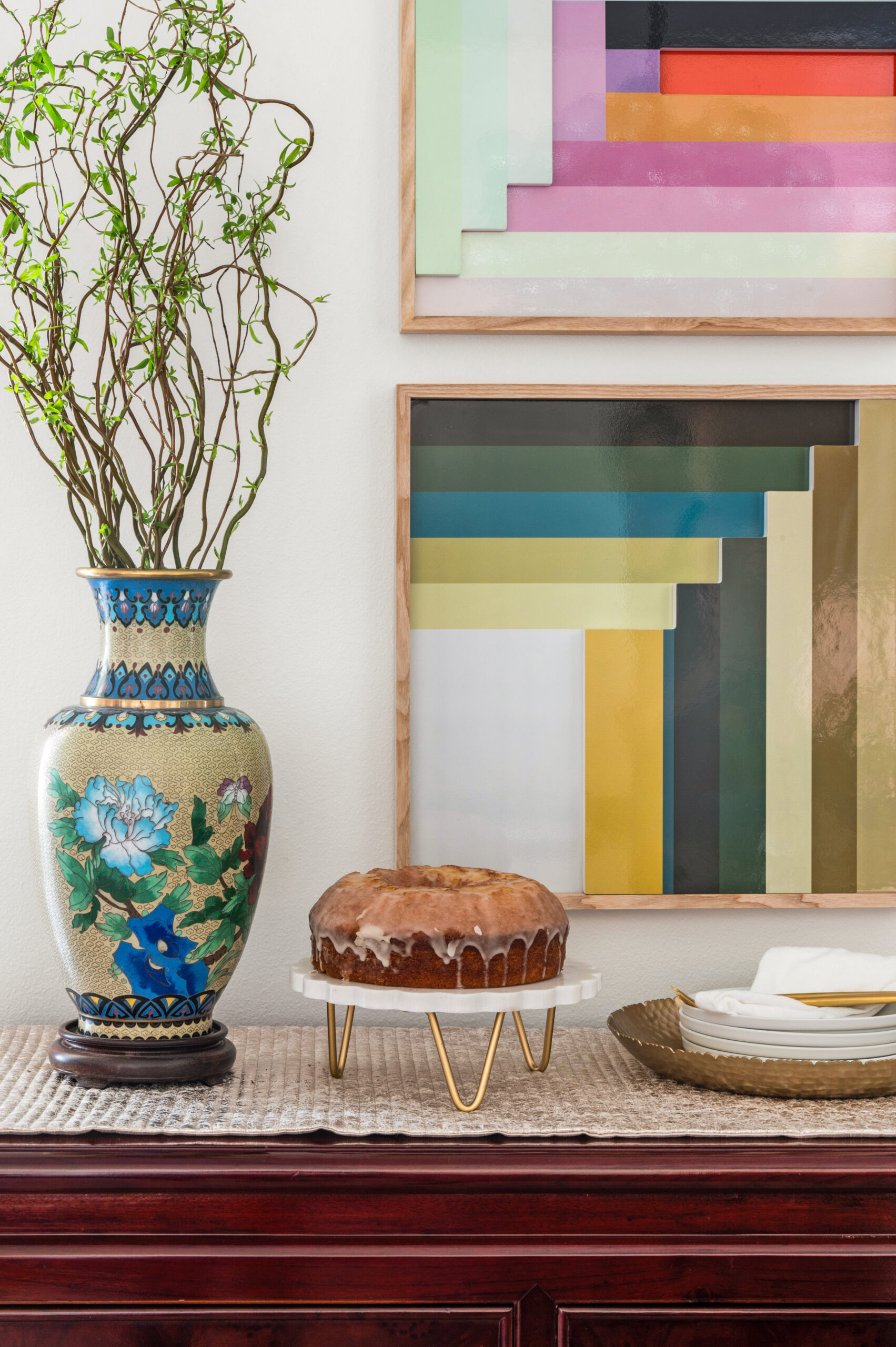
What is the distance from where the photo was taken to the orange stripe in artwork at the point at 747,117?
117 centimetres

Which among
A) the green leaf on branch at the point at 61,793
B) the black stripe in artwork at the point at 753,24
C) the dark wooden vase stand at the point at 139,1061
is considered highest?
the black stripe in artwork at the point at 753,24

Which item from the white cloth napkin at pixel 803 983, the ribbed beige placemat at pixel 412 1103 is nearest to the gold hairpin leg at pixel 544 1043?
the ribbed beige placemat at pixel 412 1103

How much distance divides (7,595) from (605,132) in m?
0.78

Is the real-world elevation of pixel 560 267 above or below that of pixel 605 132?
below

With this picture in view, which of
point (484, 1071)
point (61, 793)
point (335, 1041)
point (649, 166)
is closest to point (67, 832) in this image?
point (61, 793)

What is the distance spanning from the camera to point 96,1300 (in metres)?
0.78

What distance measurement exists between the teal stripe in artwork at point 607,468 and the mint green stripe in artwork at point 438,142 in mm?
194

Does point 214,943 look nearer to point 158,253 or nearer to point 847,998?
point 847,998

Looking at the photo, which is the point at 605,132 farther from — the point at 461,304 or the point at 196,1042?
the point at 196,1042

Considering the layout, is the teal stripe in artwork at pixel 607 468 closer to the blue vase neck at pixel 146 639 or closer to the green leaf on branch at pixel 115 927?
the blue vase neck at pixel 146 639

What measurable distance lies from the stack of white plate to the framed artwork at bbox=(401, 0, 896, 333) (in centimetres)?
68

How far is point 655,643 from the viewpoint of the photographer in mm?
1175

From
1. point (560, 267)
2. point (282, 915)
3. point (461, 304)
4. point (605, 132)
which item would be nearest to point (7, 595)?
point (282, 915)

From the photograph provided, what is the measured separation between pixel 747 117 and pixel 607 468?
390 mm
